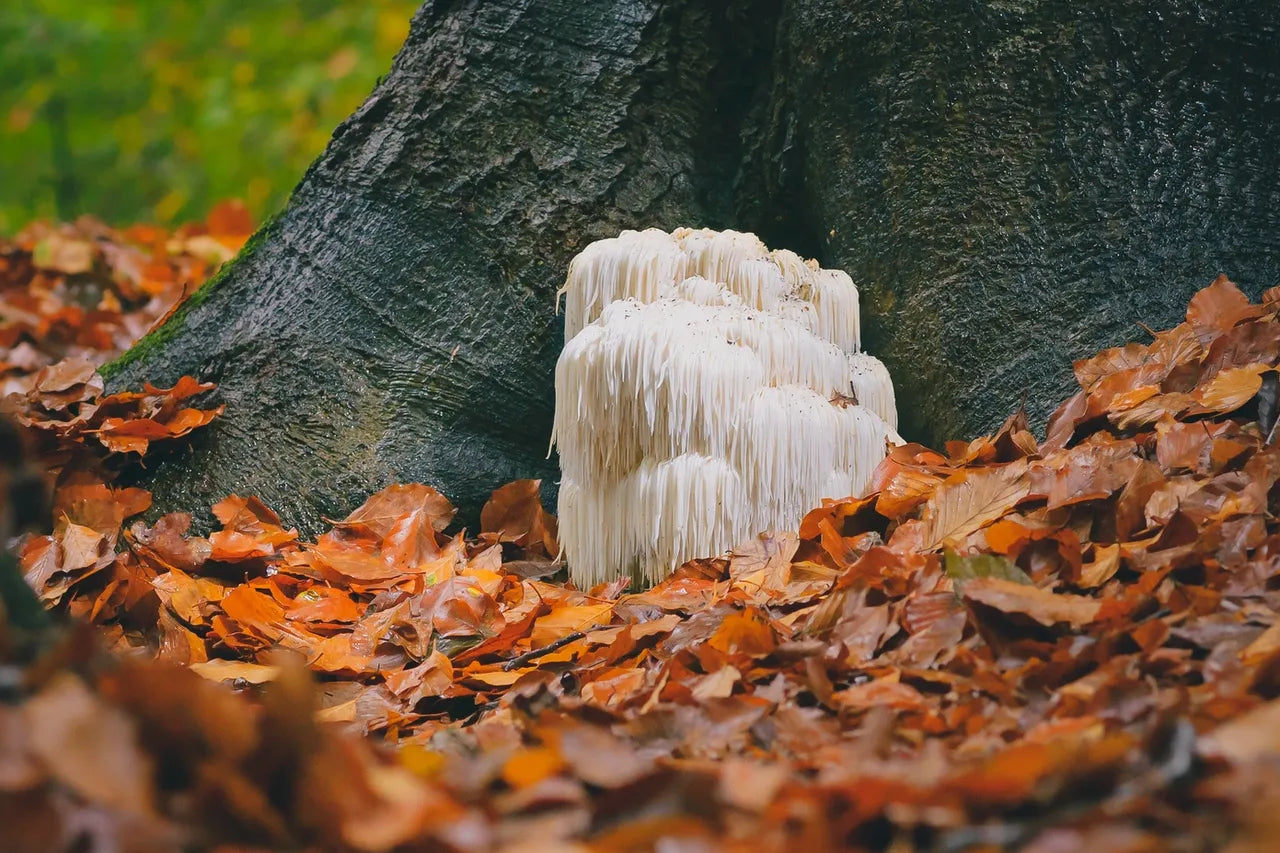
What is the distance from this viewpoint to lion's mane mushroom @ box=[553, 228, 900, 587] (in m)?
2.70

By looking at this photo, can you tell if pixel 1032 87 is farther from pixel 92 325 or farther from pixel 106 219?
pixel 106 219

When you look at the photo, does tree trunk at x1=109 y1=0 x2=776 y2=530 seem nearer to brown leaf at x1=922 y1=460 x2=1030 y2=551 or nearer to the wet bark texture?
the wet bark texture

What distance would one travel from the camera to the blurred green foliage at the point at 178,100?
918 centimetres

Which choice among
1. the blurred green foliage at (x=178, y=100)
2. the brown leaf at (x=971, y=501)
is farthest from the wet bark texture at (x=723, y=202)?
the blurred green foliage at (x=178, y=100)

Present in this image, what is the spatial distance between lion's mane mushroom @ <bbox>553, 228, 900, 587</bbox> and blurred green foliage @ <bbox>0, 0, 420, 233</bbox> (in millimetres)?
7211

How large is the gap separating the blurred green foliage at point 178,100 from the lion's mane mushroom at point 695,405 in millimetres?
7211

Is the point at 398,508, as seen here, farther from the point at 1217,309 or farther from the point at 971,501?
the point at 1217,309

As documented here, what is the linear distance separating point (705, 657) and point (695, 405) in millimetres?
923

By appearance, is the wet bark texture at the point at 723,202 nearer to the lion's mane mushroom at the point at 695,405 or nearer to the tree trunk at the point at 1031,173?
the tree trunk at the point at 1031,173

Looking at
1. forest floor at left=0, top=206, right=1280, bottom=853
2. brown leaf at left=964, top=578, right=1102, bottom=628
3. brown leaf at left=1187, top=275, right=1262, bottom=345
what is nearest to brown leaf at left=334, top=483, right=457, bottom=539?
forest floor at left=0, top=206, right=1280, bottom=853

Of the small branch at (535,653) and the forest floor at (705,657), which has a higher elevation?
the forest floor at (705,657)

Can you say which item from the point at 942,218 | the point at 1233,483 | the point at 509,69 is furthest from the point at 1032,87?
the point at 509,69

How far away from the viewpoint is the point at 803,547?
2.51 metres

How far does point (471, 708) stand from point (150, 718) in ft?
4.05
